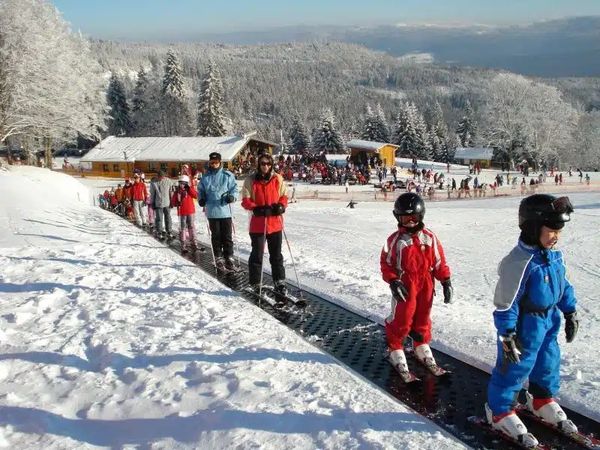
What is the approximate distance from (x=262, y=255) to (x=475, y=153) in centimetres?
7336

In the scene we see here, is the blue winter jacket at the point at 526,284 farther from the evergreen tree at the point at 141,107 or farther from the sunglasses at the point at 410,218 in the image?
the evergreen tree at the point at 141,107

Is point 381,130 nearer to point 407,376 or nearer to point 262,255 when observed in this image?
point 262,255

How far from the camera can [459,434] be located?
11.0 ft

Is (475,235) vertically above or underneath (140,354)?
underneath

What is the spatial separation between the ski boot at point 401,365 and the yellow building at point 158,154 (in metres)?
45.7

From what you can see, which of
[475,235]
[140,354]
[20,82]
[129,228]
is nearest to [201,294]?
[140,354]

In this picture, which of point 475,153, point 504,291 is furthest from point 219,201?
point 475,153

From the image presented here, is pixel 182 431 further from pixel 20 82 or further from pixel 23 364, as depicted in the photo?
pixel 20 82

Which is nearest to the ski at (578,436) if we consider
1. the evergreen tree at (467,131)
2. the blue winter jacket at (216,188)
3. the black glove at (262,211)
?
the black glove at (262,211)

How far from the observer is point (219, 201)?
8250 mm

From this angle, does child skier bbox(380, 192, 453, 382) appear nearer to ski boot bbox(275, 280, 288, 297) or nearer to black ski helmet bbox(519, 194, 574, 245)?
black ski helmet bbox(519, 194, 574, 245)

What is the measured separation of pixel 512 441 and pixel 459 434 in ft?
1.05

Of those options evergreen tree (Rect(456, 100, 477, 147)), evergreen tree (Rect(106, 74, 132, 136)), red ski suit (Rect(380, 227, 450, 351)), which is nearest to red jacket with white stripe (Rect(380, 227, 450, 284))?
red ski suit (Rect(380, 227, 450, 351))

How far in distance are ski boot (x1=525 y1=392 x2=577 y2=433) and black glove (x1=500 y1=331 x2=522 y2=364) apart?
1.84 ft
